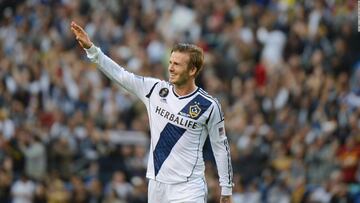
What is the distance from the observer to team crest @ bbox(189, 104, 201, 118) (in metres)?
11.3

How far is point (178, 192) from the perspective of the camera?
11.3 meters

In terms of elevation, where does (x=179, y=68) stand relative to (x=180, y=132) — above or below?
above

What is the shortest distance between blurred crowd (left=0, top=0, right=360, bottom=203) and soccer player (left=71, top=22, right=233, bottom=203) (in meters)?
10.3

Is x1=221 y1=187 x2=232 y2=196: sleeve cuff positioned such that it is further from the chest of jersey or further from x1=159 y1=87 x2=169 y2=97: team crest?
x1=159 y1=87 x2=169 y2=97: team crest

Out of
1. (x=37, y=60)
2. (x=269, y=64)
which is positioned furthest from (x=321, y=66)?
(x=37, y=60)

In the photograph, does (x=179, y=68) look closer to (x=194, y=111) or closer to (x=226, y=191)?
(x=194, y=111)

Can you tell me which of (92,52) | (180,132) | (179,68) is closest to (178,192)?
(180,132)

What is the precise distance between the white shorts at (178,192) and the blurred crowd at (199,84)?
33.8 feet

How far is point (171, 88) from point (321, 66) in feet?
47.8

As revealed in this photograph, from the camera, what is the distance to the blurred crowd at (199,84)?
2256cm

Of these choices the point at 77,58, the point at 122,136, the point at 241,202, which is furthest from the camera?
the point at 77,58

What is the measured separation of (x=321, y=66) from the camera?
2562 cm

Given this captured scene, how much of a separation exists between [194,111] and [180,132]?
259 mm

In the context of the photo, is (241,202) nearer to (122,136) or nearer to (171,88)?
(122,136)
